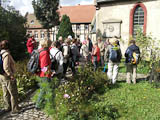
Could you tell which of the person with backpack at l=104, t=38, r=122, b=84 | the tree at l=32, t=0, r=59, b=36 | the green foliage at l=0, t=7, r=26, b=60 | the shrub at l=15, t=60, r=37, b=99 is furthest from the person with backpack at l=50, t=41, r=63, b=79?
the tree at l=32, t=0, r=59, b=36

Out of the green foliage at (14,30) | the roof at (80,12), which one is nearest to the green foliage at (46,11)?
the roof at (80,12)

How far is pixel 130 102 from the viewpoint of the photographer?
5.03m

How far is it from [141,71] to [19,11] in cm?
1075

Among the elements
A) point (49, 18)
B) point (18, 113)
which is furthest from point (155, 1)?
point (49, 18)

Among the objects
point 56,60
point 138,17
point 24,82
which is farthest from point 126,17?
point 24,82

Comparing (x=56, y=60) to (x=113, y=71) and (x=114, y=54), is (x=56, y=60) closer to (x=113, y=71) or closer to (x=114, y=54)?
(x=114, y=54)

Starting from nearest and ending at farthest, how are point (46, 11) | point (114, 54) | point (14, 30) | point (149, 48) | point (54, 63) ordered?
1. point (54, 63)
2. point (114, 54)
3. point (149, 48)
4. point (14, 30)
5. point (46, 11)

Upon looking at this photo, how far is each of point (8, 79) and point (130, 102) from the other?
3779 millimetres

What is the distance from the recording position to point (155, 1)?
1279 centimetres

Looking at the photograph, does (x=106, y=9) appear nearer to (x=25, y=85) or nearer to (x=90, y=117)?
(x=25, y=85)

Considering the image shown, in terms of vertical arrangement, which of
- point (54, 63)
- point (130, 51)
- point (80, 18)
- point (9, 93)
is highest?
point (80, 18)

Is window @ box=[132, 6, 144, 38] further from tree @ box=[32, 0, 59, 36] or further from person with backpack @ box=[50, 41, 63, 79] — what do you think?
tree @ box=[32, 0, 59, 36]

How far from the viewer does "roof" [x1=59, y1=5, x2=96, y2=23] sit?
4241 centimetres

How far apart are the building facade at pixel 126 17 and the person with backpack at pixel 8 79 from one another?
11.7m
